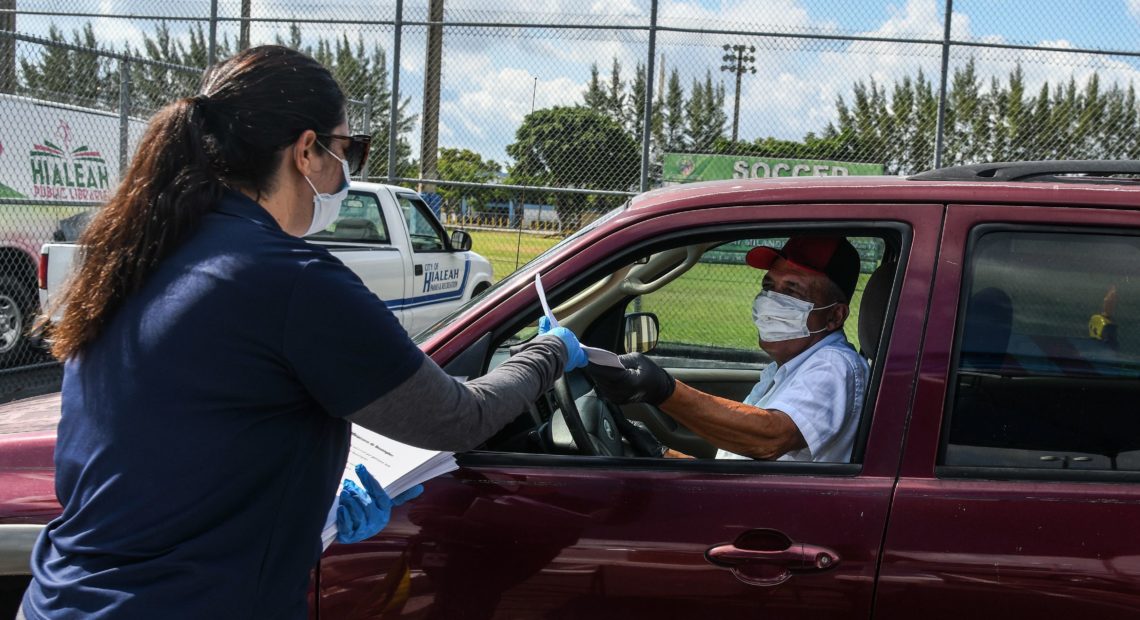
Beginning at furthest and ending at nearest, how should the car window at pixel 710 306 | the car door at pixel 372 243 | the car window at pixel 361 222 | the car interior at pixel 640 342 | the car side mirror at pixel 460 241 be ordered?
the car side mirror at pixel 460 241, the car window at pixel 361 222, the car door at pixel 372 243, the car window at pixel 710 306, the car interior at pixel 640 342

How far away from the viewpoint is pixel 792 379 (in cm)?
257

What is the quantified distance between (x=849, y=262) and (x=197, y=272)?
77.0 inches

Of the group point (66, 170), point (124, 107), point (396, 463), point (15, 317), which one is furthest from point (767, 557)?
point (66, 170)

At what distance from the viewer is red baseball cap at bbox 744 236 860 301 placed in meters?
2.72

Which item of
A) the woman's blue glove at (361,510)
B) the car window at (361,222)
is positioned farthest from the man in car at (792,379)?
the car window at (361,222)

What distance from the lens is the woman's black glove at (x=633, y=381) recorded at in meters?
2.08

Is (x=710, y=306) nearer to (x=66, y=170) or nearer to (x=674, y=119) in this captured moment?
(x=674, y=119)

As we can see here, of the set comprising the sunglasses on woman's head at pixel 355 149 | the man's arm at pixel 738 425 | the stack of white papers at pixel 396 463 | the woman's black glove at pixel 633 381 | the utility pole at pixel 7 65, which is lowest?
the stack of white papers at pixel 396 463

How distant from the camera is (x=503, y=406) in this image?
5.49ft

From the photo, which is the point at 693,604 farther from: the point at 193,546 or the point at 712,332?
the point at 712,332

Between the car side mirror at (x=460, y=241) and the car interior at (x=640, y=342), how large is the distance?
4.71m

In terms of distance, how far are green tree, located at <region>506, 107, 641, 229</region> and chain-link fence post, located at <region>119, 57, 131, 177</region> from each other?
3.61m

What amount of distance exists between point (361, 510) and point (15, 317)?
8536 mm

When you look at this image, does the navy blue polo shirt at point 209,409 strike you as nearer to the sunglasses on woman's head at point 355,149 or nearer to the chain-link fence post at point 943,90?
the sunglasses on woman's head at point 355,149
